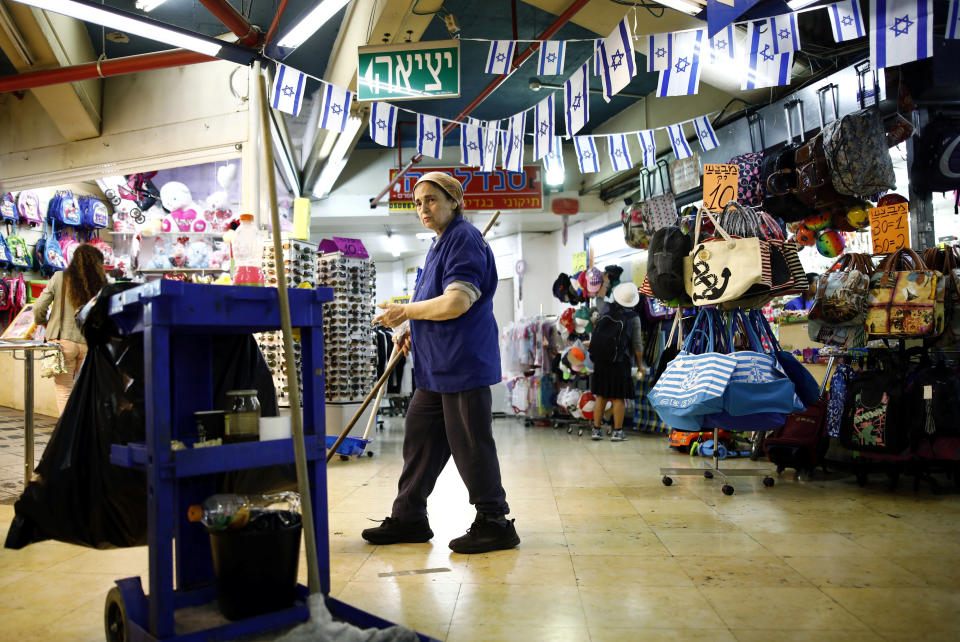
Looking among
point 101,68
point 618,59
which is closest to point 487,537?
point 618,59

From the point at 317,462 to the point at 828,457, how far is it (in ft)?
14.4

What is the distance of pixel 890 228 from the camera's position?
4512 millimetres

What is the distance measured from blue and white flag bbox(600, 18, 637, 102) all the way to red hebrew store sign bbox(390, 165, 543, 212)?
16.0ft

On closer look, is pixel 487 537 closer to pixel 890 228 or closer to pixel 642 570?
pixel 642 570

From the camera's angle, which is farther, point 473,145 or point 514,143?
point 473,145

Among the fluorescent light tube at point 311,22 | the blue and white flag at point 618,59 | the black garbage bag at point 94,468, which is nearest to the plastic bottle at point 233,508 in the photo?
the black garbage bag at point 94,468

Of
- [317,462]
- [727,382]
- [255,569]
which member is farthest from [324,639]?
[727,382]

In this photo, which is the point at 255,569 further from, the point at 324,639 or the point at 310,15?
the point at 310,15

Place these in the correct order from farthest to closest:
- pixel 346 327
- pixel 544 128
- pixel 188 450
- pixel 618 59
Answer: pixel 346 327 < pixel 544 128 < pixel 618 59 < pixel 188 450

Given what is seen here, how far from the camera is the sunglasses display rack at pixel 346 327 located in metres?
6.12

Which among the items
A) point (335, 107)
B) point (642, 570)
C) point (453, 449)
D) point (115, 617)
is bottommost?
point (642, 570)

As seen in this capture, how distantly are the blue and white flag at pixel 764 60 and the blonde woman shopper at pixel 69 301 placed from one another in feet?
14.1

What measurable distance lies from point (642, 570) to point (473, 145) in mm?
4829

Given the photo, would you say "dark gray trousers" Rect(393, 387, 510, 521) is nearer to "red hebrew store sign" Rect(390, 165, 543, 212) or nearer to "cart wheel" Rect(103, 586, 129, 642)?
"cart wheel" Rect(103, 586, 129, 642)
